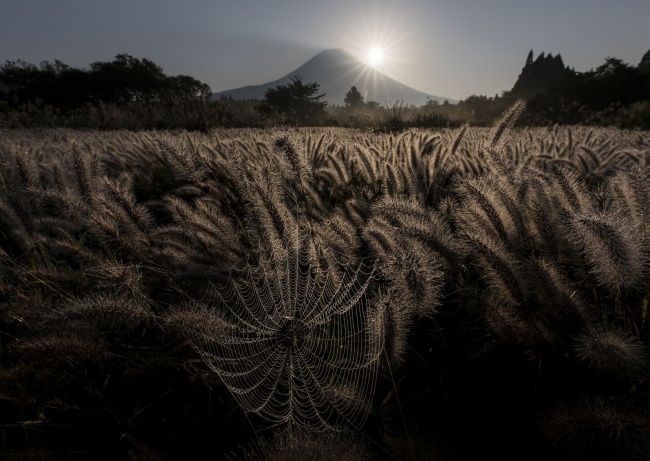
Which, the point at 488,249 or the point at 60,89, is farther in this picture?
the point at 60,89

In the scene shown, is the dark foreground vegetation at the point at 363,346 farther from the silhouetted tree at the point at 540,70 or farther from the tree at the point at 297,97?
the silhouetted tree at the point at 540,70

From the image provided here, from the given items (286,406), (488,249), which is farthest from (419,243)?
(286,406)

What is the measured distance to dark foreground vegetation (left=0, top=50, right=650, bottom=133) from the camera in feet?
50.2

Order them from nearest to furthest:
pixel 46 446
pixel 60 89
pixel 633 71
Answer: pixel 46 446 → pixel 633 71 → pixel 60 89

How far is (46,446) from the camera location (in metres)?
1.23

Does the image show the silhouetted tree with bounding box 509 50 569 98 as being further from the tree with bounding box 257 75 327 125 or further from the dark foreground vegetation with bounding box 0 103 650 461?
the dark foreground vegetation with bounding box 0 103 650 461

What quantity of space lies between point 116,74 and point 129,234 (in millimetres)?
38398

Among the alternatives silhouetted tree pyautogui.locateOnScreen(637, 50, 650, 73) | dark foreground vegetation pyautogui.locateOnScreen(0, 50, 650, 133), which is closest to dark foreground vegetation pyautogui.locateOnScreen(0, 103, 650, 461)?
dark foreground vegetation pyautogui.locateOnScreen(0, 50, 650, 133)

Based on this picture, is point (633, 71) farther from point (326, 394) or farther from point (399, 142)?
point (326, 394)

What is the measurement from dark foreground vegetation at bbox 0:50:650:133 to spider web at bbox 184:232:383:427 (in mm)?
9609

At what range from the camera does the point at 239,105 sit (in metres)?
29.0

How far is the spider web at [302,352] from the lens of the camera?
1.32m

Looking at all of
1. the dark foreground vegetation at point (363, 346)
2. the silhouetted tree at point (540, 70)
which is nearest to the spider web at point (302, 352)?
the dark foreground vegetation at point (363, 346)

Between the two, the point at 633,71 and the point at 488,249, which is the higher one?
the point at 633,71
